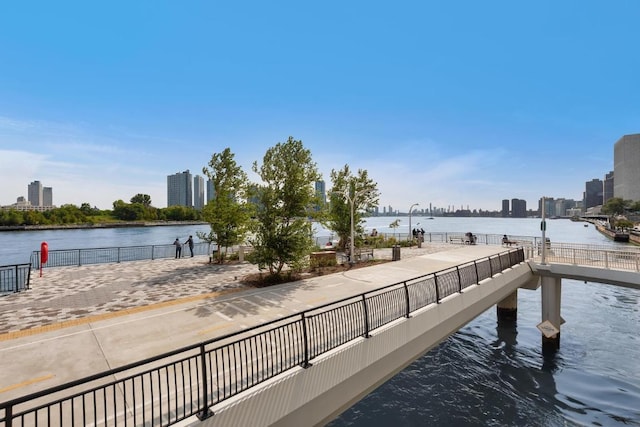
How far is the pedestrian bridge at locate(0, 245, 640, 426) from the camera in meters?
4.68

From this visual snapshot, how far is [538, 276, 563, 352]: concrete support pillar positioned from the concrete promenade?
6800 millimetres

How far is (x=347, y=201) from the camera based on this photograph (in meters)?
27.5

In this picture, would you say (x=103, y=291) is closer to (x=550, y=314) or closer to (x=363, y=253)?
(x=363, y=253)

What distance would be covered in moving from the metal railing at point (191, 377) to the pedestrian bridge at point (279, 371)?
2cm

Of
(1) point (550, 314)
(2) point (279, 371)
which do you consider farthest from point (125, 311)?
(1) point (550, 314)

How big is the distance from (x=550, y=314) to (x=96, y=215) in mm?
166533

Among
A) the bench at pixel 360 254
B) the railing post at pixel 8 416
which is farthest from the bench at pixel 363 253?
the railing post at pixel 8 416

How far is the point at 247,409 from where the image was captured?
5211mm

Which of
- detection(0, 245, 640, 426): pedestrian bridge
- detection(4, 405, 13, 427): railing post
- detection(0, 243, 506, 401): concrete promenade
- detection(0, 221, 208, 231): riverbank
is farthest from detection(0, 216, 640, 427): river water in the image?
detection(0, 221, 208, 231): riverbank

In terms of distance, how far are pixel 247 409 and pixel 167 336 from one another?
377 cm

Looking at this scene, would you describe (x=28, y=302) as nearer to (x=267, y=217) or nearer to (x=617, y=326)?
(x=267, y=217)

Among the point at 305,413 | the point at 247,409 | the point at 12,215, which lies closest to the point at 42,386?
the point at 247,409

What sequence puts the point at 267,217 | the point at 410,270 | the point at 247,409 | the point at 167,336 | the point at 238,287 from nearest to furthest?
the point at 247,409
the point at 167,336
the point at 238,287
the point at 267,217
the point at 410,270

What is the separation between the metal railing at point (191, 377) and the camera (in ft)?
14.0
